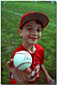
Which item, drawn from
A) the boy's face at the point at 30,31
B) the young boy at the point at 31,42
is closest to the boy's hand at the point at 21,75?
the young boy at the point at 31,42

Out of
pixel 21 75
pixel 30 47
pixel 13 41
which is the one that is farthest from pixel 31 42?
pixel 13 41

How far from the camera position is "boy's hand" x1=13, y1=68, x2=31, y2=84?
750mm

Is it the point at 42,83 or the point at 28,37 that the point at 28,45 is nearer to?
the point at 28,37

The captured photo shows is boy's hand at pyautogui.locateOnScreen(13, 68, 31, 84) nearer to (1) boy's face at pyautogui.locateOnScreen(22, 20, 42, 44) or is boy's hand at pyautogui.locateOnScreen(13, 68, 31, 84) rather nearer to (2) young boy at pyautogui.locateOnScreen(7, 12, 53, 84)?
(2) young boy at pyautogui.locateOnScreen(7, 12, 53, 84)

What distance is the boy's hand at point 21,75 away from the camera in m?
0.75

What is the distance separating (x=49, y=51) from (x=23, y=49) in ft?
1.54

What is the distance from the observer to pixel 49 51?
1.18m

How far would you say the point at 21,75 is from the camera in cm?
77

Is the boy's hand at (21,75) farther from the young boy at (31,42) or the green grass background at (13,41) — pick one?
the green grass background at (13,41)

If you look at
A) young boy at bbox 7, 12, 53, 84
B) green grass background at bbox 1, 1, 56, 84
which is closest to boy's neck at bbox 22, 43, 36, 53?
young boy at bbox 7, 12, 53, 84

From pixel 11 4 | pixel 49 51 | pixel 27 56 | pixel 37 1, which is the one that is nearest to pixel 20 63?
pixel 27 56

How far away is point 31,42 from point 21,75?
0.18 metres

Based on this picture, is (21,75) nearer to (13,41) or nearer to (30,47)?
(30,47)

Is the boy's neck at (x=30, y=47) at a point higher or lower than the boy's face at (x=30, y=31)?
lower
